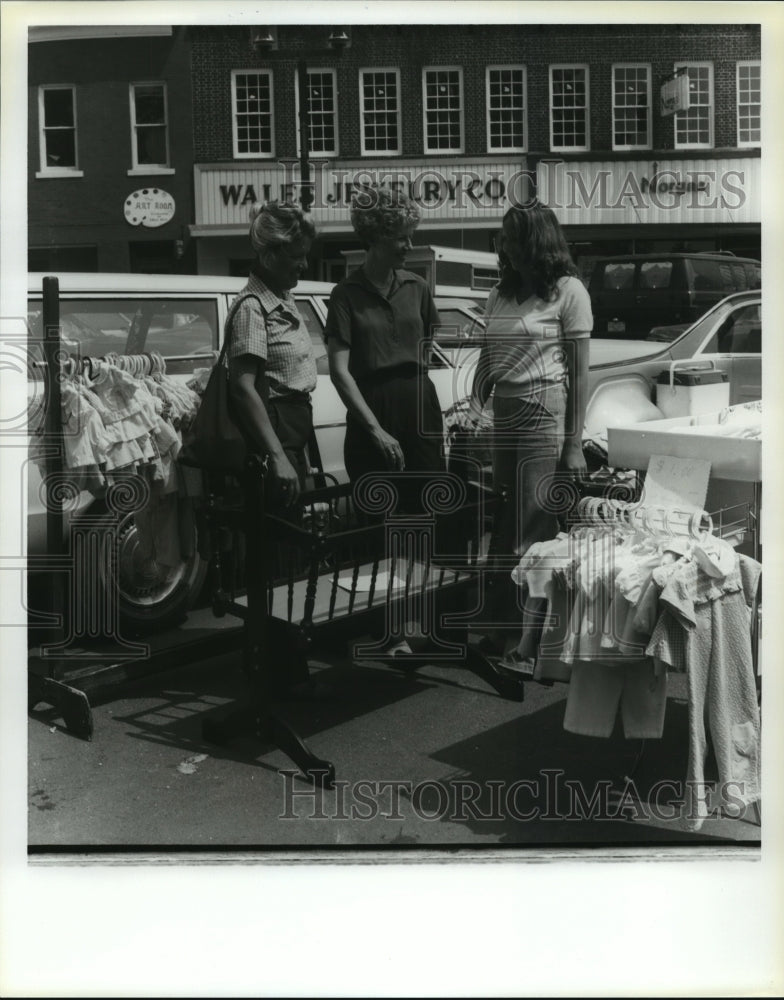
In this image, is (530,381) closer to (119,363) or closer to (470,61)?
(470,61)

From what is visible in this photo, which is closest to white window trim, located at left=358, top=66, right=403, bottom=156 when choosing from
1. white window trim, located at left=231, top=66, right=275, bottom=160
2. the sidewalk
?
white window trim, located at left=231, top=66, right=275, bottom=160

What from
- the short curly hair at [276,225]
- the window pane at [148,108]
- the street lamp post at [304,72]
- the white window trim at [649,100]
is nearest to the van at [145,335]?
the short curly hair at [276,225]

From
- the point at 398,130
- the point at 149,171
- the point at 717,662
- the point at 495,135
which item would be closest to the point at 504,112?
the point at 495,135

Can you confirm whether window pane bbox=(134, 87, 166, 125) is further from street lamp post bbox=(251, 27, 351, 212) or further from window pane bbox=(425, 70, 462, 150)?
window pane bbox=(425, 70, 462, 150)

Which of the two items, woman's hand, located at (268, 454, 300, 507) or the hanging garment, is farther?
woman's hand, located at (268, 454, 300, 507)

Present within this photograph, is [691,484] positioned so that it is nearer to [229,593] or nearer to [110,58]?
[229,593]

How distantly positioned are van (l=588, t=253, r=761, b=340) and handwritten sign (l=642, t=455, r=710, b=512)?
2.02ft

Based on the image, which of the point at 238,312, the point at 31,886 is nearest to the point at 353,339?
the point at 238,312

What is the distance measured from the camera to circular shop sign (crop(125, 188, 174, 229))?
14.8 feet

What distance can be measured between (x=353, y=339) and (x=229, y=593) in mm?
1072

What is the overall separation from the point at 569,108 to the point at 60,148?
1.77 m

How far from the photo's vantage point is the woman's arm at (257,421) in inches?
179

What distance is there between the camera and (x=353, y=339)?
4863 mm

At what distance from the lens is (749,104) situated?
14.3 ft
